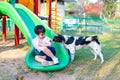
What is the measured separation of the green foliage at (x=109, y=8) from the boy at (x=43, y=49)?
117ft

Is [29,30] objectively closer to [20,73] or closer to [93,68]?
[20,73]

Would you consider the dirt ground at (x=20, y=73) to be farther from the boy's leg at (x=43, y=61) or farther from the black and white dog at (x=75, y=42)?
the black and white dog at (x=75, y=42)

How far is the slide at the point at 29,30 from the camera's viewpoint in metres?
5.59

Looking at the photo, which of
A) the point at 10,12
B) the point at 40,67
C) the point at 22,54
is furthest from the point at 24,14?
the point at 40,67

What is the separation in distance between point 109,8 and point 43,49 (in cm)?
3682

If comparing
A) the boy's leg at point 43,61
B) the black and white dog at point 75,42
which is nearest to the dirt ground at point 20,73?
the boy's leg at point 43,61

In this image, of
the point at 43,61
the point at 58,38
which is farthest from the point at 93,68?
the point at 43,61

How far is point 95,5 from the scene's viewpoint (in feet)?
144

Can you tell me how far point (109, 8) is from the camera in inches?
1623

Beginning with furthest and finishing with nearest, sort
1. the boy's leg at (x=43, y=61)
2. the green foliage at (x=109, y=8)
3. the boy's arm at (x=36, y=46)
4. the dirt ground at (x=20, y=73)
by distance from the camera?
the green foliage at (x=109, y=8), the boy's arm at (x=36, y=46), the boy's leg at (x=43, y=61), the dirt ground at (x=20, y=73)

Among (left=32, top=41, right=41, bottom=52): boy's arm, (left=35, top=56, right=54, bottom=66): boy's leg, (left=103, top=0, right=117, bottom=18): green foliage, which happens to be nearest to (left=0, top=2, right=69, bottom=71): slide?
(left=35, top=56, right=54, bottom=66): boy's leg

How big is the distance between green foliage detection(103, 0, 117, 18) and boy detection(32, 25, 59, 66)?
117ft

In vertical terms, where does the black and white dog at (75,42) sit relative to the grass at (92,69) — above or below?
above

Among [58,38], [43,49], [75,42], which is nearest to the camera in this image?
[43,49]
